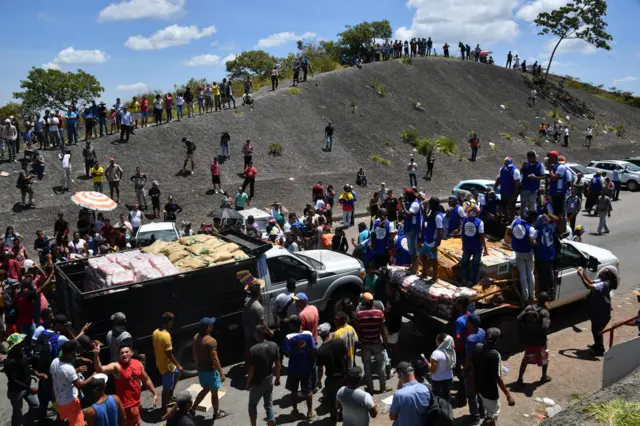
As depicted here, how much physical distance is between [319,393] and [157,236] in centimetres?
809

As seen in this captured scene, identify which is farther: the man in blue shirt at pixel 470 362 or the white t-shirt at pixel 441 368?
the man in blue shirt at pixel 470 362

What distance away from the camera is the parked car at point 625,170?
27920mm

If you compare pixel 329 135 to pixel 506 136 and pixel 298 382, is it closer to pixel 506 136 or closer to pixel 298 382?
pixel 506 136

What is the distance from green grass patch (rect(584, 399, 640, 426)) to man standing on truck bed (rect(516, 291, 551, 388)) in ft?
10.4

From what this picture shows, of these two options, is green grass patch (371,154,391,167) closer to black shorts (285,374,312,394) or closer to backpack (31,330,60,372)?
black shorts (285,374,312,394)

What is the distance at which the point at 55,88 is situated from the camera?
5325 centimetres

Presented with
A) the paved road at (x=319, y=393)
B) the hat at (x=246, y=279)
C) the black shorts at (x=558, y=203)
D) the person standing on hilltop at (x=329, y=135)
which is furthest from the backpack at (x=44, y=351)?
the person standing on hilltop at (x=329, y=135)

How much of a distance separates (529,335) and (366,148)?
24.9 metres

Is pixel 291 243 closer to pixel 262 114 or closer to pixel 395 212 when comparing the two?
pixel 395 212

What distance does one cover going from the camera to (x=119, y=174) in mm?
20484

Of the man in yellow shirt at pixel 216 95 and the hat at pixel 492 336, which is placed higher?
the man in yellow shirt at pixel 216 95

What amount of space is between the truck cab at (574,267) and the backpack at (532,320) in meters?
2.17

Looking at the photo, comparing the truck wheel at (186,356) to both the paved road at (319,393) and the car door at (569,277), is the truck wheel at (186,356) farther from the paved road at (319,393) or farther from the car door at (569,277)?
the car door at (569,277)

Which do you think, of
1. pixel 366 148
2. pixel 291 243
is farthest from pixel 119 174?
pixel 366 148
